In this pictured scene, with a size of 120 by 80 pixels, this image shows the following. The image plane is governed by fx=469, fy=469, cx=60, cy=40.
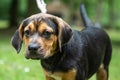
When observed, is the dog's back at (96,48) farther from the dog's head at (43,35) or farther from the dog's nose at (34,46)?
the dog's nose at (34,46)

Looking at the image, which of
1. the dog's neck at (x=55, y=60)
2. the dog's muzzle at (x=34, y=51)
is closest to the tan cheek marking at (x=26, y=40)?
the dog's muzzle at (x=34, y=51)

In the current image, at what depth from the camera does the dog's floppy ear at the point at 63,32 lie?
22.0 ft

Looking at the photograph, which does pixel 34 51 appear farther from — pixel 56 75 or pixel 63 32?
pixel 56 75

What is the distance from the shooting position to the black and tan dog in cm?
652

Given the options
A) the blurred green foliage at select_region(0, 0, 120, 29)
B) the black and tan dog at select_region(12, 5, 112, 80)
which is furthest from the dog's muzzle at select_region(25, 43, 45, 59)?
the blurred green foliage at select_region(0, 0, 120, 29)

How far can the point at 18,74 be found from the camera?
11070 millimetres

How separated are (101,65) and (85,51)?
4.46 ft

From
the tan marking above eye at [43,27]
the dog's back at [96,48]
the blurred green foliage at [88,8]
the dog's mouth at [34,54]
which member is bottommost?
the blurred green foliage at [88,8]

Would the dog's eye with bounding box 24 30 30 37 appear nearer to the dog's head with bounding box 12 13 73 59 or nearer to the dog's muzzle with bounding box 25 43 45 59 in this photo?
the dog's head with bounding box 12 13 73 59

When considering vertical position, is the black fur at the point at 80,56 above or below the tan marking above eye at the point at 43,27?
below

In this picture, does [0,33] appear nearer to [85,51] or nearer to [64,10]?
[85,51]

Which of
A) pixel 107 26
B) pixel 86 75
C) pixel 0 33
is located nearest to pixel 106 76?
pixel 86 75

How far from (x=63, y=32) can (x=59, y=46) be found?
0.21 metres

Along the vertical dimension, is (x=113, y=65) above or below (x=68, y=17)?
above
